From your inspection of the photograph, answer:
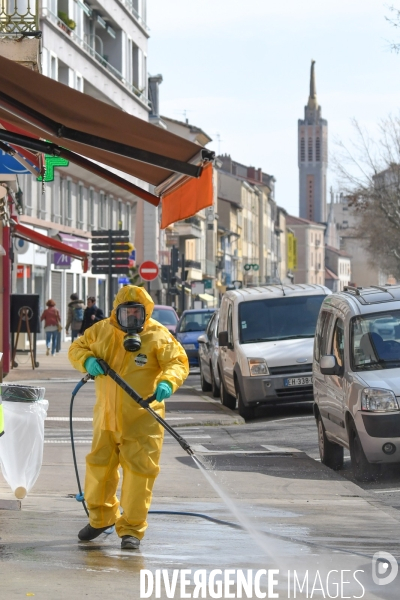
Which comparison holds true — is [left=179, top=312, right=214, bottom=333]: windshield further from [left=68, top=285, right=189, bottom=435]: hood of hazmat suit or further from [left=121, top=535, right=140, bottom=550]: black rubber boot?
[left=121, top=535, right=140, bottom=550]: black rubber boot

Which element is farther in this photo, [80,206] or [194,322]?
[80,206]

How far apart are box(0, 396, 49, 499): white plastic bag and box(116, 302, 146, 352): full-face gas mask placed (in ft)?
5.75

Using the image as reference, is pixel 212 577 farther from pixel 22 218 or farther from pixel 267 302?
pixel 22 218

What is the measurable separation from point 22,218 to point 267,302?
21.1 m

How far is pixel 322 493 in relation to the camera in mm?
10383

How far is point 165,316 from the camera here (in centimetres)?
3656

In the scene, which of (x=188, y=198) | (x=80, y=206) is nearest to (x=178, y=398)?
(x=188, y=198)

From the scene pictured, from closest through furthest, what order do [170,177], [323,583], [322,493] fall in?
1. [323,583]
2. [170,177]
3. [322,493]

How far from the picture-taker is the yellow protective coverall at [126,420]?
290 inches

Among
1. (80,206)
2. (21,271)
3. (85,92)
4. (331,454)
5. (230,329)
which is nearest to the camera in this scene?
(331,454)

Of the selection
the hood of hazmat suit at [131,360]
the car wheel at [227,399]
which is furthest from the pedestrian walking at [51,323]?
the hood of hazmat suit at [131,360]

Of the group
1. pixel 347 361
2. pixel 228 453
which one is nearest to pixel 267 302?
pixel 228 453

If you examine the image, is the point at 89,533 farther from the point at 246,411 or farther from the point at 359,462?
the point at 246,411

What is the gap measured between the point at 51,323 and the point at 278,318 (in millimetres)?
16545
